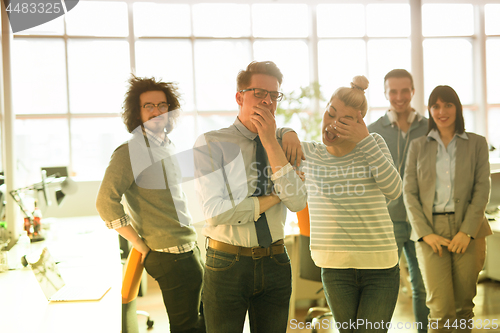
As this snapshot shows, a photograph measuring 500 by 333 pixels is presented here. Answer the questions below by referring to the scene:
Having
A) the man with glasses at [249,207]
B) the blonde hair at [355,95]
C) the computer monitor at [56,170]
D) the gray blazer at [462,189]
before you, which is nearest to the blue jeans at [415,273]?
the gray blazer at [462,189]

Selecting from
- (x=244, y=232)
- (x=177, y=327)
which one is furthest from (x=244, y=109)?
(x=177, y=327)

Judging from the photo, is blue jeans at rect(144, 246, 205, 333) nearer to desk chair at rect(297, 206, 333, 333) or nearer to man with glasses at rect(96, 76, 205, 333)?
man with glasses at rect(96, 76, 205, 333)

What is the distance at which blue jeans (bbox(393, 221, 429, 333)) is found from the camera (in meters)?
2.38

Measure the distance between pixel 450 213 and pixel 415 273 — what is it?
499mm

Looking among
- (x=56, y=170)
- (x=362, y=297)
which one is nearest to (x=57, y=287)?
(x=362, y=297)

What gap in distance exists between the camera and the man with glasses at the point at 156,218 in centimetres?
197

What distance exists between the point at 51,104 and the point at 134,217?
189 inches

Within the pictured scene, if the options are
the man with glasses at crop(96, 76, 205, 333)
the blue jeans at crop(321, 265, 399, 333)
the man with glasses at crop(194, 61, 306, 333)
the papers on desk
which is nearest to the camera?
the man with glasses at crop(194, 61, 306, 333)

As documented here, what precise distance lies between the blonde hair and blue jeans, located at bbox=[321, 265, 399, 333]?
0.66 metres

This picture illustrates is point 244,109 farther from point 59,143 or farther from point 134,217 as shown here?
point 59,143

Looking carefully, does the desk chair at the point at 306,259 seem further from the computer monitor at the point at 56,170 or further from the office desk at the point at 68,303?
the computer monitor at the point at 56,170

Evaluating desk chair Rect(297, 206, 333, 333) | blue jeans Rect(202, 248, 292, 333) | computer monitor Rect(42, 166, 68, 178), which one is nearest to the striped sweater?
blue jeans Rect(202, 248, 292, 333)

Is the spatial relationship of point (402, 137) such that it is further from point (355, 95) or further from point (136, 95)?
point (136, 95)

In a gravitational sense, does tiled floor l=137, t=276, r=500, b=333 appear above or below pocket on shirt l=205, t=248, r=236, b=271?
below
